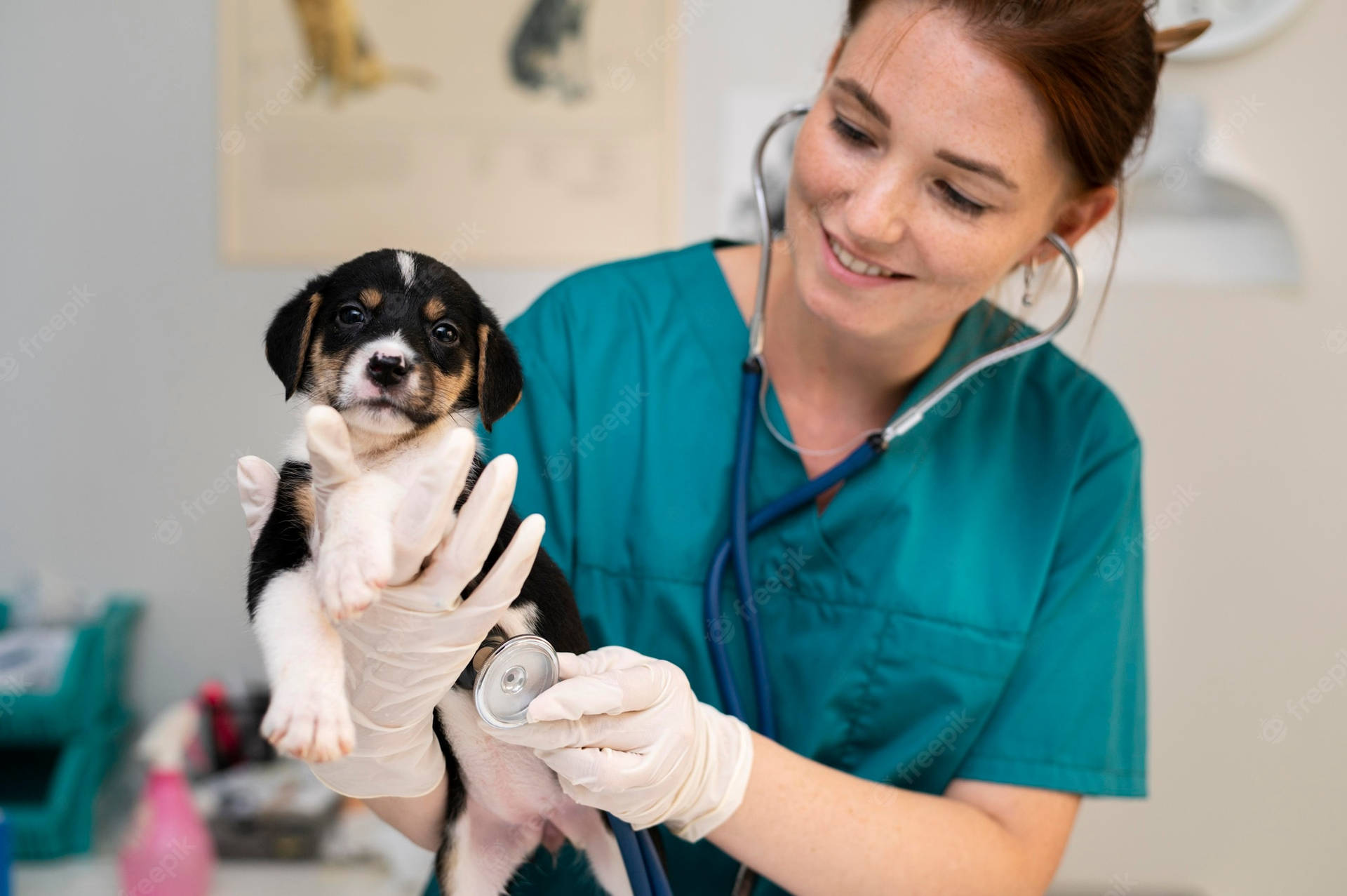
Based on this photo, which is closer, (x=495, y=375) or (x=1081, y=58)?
(x=495, y=375)

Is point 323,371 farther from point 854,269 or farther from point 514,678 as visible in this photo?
point 854,269

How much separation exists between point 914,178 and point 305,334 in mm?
643

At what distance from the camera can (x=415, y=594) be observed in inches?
28.1

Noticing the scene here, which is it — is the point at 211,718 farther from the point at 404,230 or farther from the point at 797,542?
the point at 797,542

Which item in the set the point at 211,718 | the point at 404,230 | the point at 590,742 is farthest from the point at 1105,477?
the point at 211,718

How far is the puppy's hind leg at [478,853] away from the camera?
3.04ft

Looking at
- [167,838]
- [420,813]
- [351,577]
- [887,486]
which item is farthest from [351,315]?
[167,838]

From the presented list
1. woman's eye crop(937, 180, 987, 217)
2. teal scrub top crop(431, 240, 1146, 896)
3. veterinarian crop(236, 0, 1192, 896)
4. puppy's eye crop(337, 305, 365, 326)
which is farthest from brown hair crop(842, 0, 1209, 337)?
puppy's eye crop(337, 305, 365, 326)

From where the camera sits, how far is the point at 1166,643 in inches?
83.7

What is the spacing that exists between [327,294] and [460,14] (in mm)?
1494

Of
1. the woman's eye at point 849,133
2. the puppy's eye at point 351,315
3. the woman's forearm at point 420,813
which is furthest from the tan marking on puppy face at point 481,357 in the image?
Result: the woman's eye at point 849,133

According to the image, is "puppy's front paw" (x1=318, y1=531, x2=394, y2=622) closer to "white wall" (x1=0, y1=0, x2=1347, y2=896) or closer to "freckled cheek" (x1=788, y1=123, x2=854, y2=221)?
"freckled cheek" (x1=788, y1=123, x2=854, y2=221)

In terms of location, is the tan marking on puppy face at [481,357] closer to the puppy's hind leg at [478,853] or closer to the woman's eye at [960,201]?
the puppy's hind leg at [478,853]

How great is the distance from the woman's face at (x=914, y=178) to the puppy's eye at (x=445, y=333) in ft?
1.52
